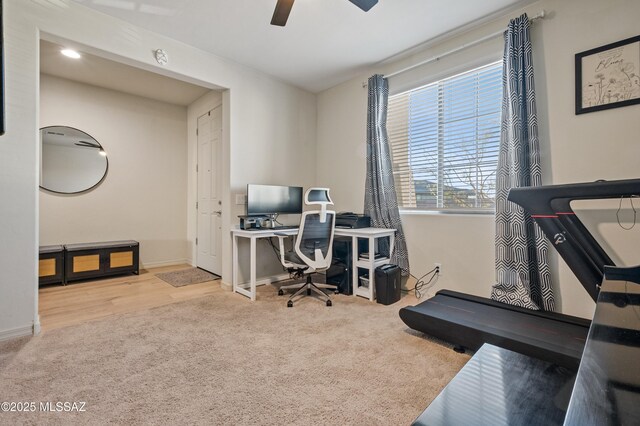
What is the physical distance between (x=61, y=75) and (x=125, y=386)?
4232 mm

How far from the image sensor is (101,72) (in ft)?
12.0

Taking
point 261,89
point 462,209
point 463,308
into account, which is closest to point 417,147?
point 462,209

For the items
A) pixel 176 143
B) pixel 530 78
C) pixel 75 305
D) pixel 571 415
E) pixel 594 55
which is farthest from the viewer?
pixel 176 143

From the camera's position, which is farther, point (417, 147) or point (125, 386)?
point (417, 147)

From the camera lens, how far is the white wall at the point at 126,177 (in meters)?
3.88

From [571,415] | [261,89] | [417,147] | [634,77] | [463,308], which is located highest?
[261,89]

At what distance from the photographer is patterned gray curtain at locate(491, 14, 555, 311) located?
238 centimetres

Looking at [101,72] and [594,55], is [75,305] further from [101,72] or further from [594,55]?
[594,55]

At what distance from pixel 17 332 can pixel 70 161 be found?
2.67m

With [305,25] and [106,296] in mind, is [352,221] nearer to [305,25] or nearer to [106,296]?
[305,25]

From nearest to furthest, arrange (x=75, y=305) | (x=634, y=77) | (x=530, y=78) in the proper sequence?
(x=634, y=77) → (x=530, y=78) → (x=75, y=305)

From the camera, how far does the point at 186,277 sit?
4.05 m

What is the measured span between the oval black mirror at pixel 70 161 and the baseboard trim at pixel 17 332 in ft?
7.92

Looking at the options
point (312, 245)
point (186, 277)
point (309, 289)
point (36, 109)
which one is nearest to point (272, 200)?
point (312, 245)
